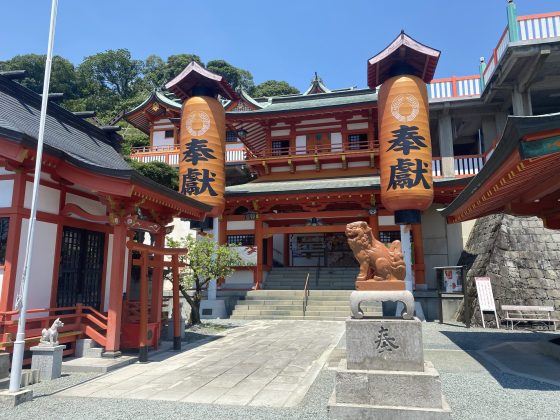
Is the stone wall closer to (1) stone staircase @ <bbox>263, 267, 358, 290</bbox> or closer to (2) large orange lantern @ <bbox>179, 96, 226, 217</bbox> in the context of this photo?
(1) stone staircase @ <bbox>263, 267, 358, 290</bbox>

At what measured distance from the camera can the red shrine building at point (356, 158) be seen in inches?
627

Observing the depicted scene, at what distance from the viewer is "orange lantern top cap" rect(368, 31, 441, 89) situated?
15414 millimetres

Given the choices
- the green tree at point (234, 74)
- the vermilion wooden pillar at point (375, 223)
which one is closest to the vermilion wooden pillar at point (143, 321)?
the vermilion wooden pillar at point (375, 223)

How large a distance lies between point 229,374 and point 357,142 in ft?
49.2

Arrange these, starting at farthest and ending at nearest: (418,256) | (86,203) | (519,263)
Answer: (418,256)
(519,263)
(86,203)

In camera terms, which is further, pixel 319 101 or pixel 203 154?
pixel 319 101

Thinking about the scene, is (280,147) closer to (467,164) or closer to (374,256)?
(467,164)

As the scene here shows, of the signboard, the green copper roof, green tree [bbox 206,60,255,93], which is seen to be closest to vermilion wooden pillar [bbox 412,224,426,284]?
the signboard

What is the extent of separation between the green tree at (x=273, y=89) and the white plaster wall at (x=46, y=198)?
52.5 m

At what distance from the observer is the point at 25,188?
7.71 meters

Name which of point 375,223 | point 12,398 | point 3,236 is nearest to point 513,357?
point 12,398

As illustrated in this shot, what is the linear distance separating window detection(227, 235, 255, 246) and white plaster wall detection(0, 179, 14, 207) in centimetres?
1183

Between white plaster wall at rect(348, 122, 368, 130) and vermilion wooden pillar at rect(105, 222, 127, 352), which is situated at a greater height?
white plaster wall at rect(348, 122, 368, 130)

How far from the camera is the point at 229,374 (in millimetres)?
7164
